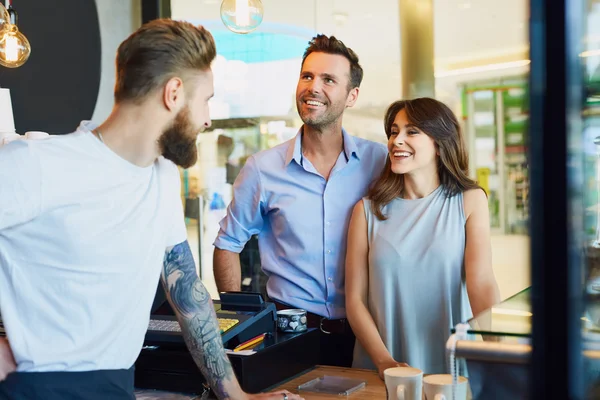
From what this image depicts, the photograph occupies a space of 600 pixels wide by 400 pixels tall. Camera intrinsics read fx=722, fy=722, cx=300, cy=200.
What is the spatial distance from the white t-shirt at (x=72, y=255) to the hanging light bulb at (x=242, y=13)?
1848 millimetres

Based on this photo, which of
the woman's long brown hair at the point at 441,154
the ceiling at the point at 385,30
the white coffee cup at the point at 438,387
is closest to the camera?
the white coffee cup at the point at 438,387

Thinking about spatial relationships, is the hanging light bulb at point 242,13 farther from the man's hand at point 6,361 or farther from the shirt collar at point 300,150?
the man's hand at point 6,361

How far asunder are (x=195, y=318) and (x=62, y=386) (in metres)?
0.43

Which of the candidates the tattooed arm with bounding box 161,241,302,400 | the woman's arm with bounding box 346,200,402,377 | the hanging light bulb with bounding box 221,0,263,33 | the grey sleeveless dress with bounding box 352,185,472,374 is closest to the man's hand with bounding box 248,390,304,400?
the tattooed arm with bounding box 161,241,302,400

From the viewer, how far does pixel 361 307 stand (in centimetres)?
237

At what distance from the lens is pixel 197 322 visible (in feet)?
5.73

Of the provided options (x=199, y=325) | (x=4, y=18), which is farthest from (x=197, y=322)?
(x=4, y=18)

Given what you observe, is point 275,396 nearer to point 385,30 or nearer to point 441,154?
point 441,154

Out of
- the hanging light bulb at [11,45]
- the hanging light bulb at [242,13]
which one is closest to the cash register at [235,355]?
the hanging light bulb at [242,13]

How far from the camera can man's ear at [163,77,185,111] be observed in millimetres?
1526

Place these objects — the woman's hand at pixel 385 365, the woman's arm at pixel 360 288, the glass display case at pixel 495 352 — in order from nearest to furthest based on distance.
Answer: the glass display case at pixel 495 352 → the woman's hand at pixel 385 365 → the woman's arm at pixel 360 288

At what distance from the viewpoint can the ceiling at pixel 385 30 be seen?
13.6 feet

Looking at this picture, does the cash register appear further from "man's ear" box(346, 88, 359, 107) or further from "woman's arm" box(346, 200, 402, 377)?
"man's ear" box(346, 88, 359, 107)

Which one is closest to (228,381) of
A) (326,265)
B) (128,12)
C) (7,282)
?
(7,282)
